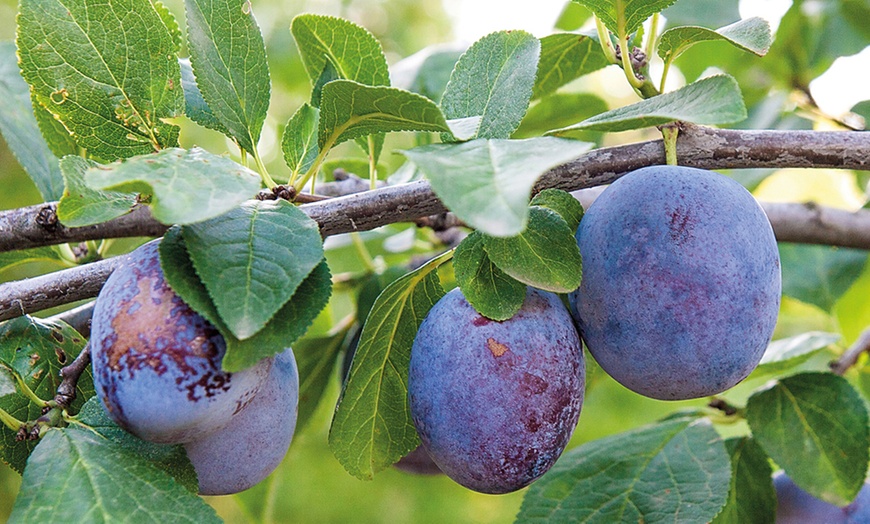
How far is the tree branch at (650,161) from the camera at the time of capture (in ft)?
2.58

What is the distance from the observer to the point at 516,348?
72 centimetres

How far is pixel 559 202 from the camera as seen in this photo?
78cm

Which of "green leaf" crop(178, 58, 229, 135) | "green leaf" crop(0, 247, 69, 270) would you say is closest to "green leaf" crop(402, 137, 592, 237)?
"green leaf" crop(178, 58, 229, 135)

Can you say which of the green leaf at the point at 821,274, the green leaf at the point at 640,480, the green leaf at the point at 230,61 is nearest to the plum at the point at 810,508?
the green leaf at the point at 640,480

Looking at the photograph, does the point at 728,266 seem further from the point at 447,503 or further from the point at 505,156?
the point at 447,503

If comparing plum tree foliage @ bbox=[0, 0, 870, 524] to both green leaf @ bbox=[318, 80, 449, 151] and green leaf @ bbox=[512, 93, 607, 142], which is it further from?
green leaf @ bbox=[512, 93, 607, 142]

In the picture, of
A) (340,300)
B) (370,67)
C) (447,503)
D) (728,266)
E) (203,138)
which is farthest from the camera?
(203,138)

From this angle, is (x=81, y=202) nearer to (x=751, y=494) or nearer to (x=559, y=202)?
(x=559, y=202)

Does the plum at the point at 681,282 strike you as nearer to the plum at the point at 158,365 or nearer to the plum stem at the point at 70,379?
the plum at the point at 158,365

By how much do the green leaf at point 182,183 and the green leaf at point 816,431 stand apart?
841 mm

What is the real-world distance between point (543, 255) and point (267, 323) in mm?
262

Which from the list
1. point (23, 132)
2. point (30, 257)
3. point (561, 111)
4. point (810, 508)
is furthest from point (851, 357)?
point (23, 132)

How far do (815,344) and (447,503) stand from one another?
191 cm

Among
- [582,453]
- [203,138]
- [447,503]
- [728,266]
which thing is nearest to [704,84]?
[728,266]
